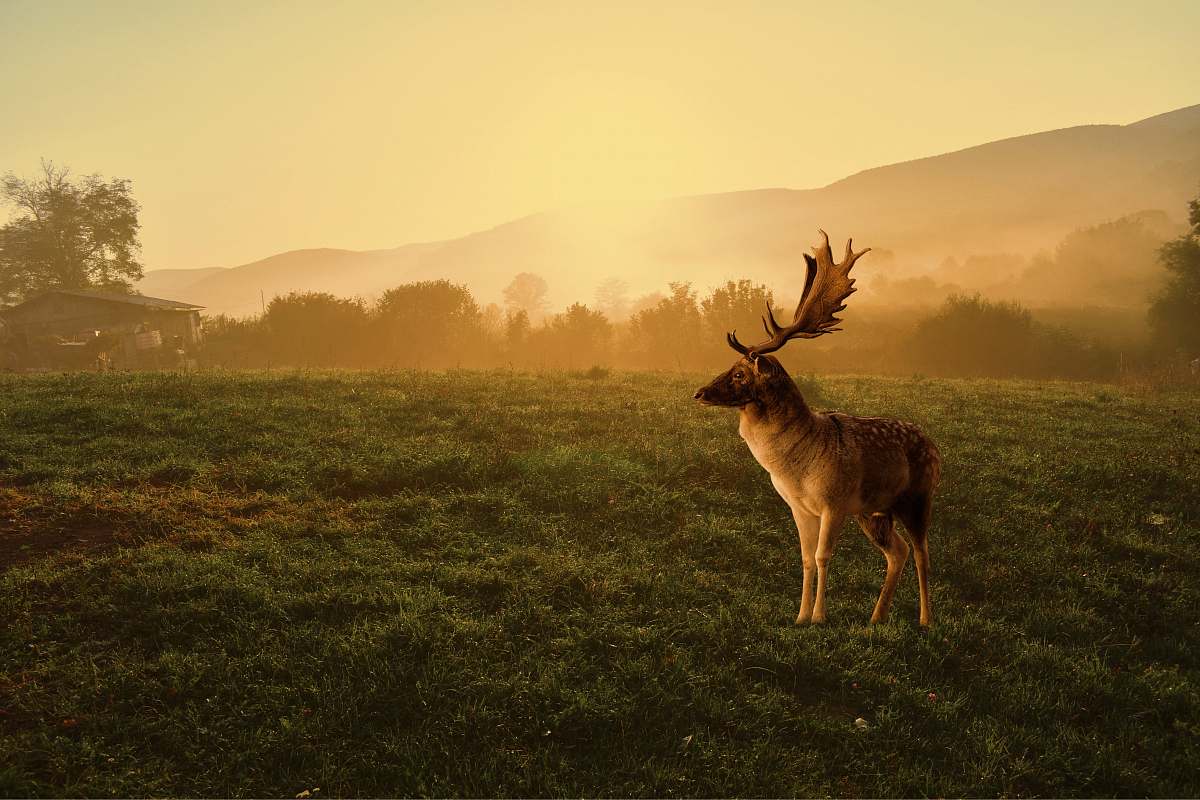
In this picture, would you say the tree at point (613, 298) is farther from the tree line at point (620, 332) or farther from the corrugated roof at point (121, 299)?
the corrugated roof at point (121, 299)

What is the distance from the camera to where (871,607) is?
7.72 metres

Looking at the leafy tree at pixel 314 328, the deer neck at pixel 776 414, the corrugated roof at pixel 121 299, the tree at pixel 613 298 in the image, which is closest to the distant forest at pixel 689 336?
the leafy tree at pixel 314 328

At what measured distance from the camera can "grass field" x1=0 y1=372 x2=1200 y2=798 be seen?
17.4 feet

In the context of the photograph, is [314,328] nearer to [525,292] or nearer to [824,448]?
[824,448]

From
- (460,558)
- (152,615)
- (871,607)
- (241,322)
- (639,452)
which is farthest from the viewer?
(241,322)

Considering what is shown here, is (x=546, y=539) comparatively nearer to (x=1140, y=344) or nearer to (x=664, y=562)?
(x=664, y=562)

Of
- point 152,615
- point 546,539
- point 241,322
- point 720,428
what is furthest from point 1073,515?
point 241,322

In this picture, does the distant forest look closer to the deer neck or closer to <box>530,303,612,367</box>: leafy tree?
<box>530,303,612,367</box>: leafy tree

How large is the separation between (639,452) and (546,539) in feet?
12.7

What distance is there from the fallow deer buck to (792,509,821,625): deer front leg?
0.05 ft

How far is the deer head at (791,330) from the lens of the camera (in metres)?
5.80

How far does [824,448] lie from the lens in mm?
6039

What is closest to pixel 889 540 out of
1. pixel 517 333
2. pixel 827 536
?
pixel 827 536

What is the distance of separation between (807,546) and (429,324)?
5427 cm
